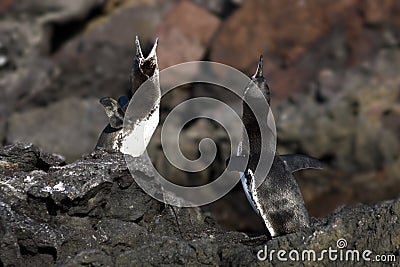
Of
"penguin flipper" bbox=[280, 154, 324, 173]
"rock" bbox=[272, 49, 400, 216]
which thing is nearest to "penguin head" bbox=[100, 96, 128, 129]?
"penguin flipper" bbox=[280, 154, 324, 173]

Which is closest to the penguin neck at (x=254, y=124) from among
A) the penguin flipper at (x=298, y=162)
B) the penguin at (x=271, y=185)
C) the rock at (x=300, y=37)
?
the penguin at (x=271, y=185)

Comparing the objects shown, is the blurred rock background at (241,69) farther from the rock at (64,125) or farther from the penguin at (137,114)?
the penguin at (137,114)

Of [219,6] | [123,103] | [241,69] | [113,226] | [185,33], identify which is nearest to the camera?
[113,226]

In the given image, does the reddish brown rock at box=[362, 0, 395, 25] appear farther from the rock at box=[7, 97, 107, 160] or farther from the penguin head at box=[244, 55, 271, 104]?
the penguin head at box=[244, 55, 271, 104]

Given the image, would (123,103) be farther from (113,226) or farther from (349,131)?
(349,131)

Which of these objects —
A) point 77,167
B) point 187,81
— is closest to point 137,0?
point 187,81

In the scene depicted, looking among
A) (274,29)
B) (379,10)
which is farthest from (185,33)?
(379,10)

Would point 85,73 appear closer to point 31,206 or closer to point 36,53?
point 36,53
